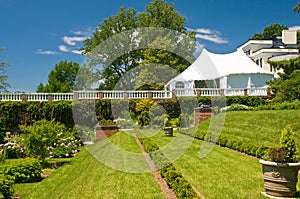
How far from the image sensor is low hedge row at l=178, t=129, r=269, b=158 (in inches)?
471

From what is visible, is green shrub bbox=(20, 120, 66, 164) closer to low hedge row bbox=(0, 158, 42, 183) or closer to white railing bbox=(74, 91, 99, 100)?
low hedge row bbox=(0, 158, 42, 183)

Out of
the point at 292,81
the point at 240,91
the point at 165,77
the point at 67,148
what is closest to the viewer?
the point at 67,148

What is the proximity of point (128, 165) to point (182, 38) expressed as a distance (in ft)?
108

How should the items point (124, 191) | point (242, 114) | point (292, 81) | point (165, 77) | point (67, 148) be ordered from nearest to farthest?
1. point (124, 191)
2. point (67, 148)
3. point (242, 114)
4. point (292, 81)
5. point (165, 77)

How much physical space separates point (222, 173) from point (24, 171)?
6.33 m

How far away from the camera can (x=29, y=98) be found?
28.1 metres

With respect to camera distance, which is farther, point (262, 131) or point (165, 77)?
point (165, 77)

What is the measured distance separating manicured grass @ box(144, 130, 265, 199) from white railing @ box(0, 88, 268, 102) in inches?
618

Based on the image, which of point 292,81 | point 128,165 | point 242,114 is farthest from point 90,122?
point 128,165

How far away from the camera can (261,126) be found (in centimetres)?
1636

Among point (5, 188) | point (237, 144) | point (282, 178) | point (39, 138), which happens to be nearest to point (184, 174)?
point (282, 178)

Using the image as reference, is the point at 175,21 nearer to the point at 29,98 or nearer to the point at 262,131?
the point at 29,98

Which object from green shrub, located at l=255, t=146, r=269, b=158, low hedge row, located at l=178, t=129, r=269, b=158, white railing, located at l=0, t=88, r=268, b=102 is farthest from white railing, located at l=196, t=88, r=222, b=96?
green shrub, located at l=255, t=146, r=269, b=158

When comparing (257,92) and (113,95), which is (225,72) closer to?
(257,92)
